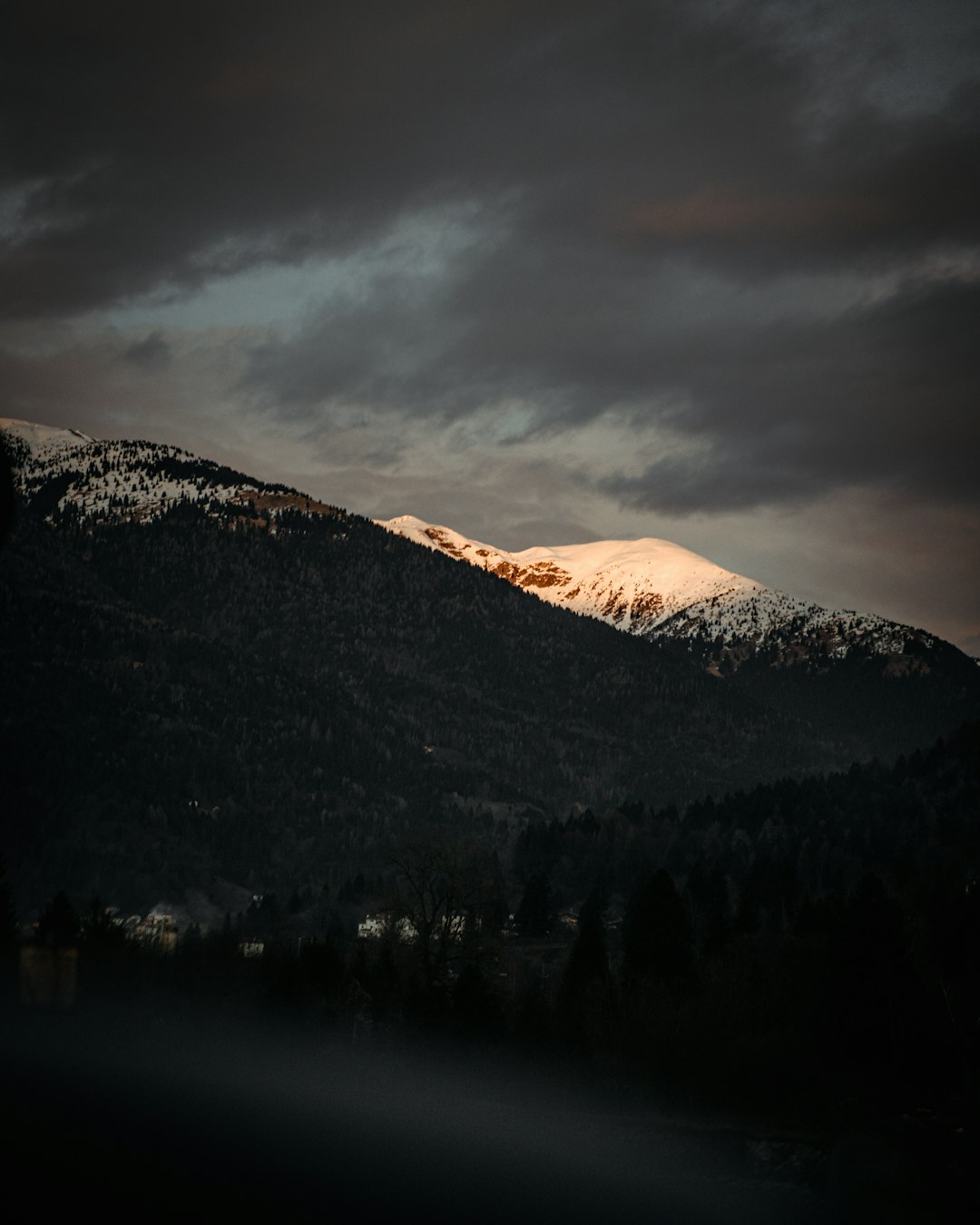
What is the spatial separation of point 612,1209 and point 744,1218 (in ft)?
49.3

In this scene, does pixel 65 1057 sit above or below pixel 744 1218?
above

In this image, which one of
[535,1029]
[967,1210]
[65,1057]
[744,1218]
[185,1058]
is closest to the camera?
[65,1057]

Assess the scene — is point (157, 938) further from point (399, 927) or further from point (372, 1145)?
point (372, 1145)

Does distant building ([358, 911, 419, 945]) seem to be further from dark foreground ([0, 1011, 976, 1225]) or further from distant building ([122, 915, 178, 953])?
distant building ([122, 915, 178, 953])

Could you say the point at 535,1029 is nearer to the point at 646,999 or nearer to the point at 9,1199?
the point at 646,999

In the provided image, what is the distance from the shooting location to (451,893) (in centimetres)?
12012

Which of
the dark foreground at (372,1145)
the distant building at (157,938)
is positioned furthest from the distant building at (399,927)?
the distant building at (157,938)

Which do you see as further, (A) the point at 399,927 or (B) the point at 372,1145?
(A) the point at 399,927

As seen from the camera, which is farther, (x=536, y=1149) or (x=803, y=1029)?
(x=803, y=1029)

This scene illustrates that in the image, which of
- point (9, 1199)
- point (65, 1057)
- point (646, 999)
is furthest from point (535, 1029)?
point (9, 1199)

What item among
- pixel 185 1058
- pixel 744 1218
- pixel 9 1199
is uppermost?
pixel 9 1199

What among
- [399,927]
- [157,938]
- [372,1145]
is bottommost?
[372,1145]

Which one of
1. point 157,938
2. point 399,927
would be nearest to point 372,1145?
point 399,927

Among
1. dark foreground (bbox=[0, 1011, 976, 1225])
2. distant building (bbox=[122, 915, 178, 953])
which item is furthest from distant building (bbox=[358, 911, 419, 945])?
distant building (bbox=[122, 915, 178, 953])
